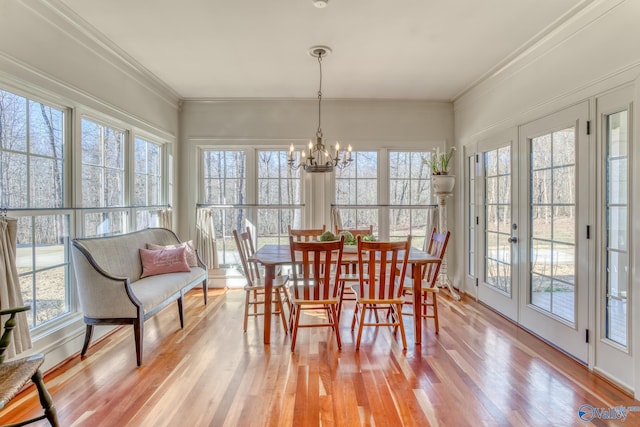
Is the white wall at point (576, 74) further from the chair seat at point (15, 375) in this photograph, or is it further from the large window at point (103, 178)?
the large window at point (103, 178)

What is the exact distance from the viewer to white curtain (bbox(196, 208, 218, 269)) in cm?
477

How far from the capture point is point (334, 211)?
15.8 ft

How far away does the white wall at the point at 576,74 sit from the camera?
7.10 feet

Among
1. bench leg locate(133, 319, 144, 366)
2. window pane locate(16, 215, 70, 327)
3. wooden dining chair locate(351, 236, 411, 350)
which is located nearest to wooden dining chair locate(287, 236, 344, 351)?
wooden dining chair locate(351, 236, 411, 350)

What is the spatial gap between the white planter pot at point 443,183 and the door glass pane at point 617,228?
1994mm

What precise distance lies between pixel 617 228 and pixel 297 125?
3692 millimetres

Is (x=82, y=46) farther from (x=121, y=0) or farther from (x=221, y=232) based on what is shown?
(x=221, y=232)

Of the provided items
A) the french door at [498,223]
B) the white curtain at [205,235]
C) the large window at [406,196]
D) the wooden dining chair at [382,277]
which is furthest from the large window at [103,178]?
the french door at [498,223]

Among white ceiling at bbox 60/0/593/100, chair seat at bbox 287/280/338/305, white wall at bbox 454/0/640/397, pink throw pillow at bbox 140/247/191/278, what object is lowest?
chair seat at bbox 287/280/338/305

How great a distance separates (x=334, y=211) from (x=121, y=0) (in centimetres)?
326

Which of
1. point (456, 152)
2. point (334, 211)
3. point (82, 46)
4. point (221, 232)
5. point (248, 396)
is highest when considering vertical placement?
point (82, 46)

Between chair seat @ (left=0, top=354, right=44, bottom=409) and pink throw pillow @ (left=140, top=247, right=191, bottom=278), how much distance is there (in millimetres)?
1683

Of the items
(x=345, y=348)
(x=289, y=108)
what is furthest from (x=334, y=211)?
(x=345, y=348)

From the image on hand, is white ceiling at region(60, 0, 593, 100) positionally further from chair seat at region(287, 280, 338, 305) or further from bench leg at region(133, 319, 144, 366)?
bench leg at region(133, 319, 144, 366)
